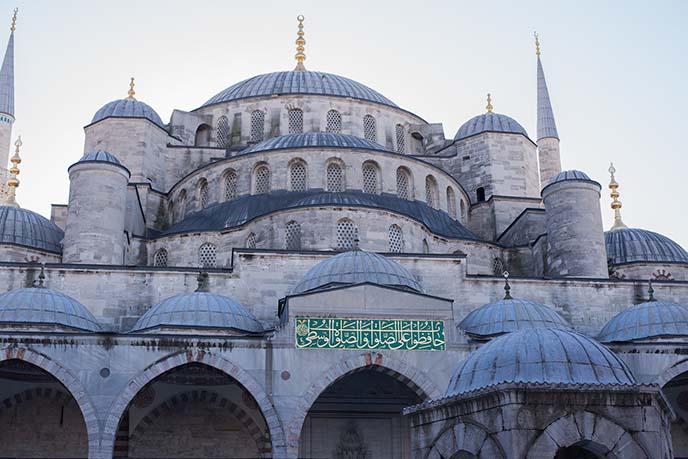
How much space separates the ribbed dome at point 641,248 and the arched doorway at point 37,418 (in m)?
13.5

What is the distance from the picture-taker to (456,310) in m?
19.6

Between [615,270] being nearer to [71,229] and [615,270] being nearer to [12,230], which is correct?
[71,229]

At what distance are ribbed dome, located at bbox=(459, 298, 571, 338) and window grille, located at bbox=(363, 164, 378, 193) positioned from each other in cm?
559

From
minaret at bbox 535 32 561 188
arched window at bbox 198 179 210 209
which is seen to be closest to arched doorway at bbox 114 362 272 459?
arched window at bbox 198 179 210 209

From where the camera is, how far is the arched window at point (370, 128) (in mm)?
27906

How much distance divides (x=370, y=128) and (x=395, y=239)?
8032mm

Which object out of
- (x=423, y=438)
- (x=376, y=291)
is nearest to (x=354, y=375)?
(x=376, y=291)

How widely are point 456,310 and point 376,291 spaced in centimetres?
324

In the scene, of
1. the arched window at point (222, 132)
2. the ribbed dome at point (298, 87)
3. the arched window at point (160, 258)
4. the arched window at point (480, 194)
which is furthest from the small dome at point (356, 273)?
the ribbed dome at point (298, 87)

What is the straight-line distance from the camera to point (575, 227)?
21312 millimetres

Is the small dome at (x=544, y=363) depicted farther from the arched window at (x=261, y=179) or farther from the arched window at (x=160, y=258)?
the arched window at (x=261, y=179)

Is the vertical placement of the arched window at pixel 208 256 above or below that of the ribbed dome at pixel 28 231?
below

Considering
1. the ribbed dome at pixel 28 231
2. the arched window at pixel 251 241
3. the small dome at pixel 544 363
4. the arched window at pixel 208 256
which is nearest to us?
the small dome at pixel 544 363

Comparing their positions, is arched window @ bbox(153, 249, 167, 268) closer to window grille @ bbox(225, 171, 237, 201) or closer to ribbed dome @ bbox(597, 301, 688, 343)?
window grille @ bbox(225, 171, 237, 201)
